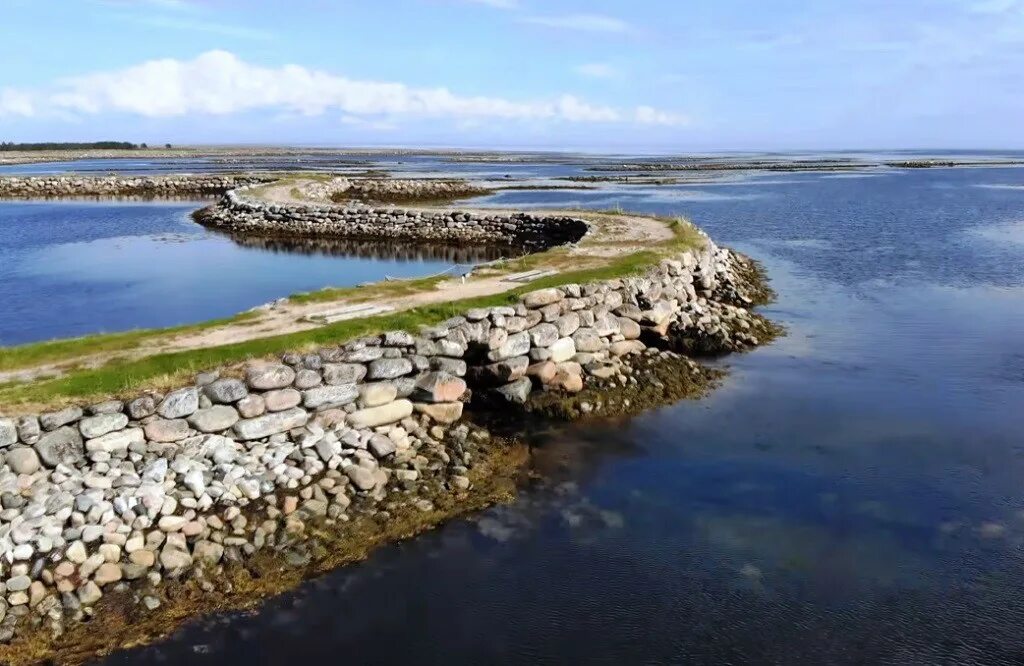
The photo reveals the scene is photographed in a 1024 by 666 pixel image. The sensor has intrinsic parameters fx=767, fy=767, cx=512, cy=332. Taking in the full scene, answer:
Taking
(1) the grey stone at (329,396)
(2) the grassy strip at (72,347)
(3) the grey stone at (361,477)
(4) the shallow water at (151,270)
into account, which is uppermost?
(2) the grassy strip at (72,347)

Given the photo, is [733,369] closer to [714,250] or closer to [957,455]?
[957,455]

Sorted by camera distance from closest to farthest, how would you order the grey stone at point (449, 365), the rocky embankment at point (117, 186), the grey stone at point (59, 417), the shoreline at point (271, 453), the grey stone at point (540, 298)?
the shoreline at point (271, 453)
the grey stone at point (59, 417)
the grey stone at point (449, 365)
the grey stone at point (540, 298)
the rocky embankment at point (117, 186)

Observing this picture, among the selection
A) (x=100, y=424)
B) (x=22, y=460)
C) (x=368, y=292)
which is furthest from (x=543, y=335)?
(x=22, y=460)

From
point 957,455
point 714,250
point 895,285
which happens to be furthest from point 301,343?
point 895,285

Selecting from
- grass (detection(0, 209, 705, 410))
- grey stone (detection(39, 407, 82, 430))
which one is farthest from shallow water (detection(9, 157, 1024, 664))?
grass (detection(0, 209, 705, 410))

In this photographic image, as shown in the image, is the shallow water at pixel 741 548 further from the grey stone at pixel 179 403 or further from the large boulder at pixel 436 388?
the grey stone at pixel 179 403

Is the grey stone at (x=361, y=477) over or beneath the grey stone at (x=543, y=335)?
beneath

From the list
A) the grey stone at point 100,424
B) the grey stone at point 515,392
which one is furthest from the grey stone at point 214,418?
the grey stone at point 515,392
